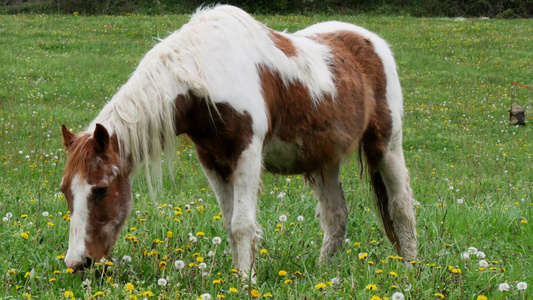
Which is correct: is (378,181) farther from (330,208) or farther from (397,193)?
(330,208)

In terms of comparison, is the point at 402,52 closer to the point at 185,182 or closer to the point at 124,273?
the point at 185,182

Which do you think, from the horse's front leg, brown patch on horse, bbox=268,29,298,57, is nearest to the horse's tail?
brown patch on horse, bbox=268,29,298,57

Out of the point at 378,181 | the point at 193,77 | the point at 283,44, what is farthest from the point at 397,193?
the point at 193,77

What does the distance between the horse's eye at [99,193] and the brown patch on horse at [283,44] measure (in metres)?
1.63

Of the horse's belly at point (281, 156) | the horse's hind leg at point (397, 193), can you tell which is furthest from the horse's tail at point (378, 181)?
the horse's belly at point (281, 156)

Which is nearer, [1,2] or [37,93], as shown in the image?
[37,93]

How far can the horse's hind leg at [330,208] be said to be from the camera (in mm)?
4953

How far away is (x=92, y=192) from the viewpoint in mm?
3184

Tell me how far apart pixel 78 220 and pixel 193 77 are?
1.07 meters

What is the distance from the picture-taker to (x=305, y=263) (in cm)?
404

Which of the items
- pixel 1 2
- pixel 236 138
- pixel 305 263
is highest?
pixel 236 138

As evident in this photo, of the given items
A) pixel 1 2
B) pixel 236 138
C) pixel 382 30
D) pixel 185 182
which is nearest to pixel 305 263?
pixel 236 138

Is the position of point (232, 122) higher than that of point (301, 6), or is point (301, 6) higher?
point (232, 122)

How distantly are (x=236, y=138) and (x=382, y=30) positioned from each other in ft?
65.6
